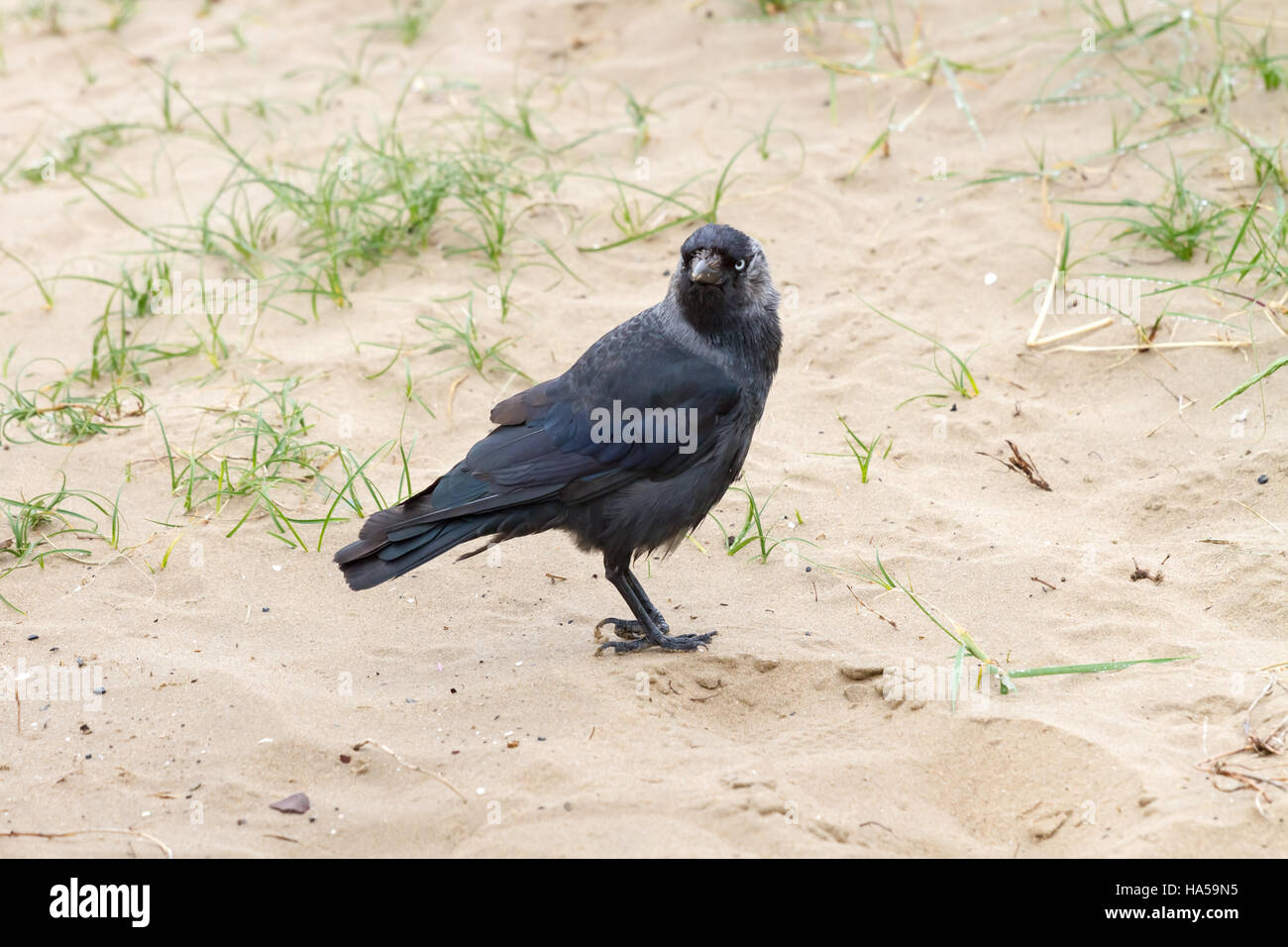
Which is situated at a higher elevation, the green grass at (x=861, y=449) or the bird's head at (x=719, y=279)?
the bird's head at (x=719, y=279)

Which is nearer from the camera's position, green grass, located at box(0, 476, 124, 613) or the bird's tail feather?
the bird's tail feather

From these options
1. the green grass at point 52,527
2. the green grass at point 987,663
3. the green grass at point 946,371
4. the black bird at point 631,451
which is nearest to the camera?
the green grass at point 987,663

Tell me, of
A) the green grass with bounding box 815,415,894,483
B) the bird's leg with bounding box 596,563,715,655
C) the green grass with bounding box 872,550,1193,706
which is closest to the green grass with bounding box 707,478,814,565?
the green grass with bounding box 815,415,894,483

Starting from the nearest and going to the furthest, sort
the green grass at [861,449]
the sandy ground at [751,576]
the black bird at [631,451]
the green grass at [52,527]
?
the sandy ground at [751,576]
the black bird at [631,451]
the green grass at [52,527]
the green grass at [861,449]

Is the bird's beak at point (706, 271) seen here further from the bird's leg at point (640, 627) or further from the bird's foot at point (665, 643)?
the bird's foot at point (665, 643)

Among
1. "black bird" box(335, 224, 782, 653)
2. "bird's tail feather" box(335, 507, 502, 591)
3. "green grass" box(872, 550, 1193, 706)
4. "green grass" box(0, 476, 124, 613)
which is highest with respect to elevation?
"black bird" box(335, 224, 782, 653)

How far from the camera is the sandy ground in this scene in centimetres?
315

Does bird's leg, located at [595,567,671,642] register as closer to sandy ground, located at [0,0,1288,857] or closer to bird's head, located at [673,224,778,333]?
sandy ground, located at [0,0,1288,857]

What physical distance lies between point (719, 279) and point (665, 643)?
1.21 m

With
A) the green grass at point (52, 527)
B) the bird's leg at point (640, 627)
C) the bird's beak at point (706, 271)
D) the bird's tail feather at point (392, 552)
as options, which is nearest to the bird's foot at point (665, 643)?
the bird's leg at point (640, 627)

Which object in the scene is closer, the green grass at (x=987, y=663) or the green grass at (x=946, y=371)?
the green grass at (x=987, y=663)

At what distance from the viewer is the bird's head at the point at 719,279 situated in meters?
4.16

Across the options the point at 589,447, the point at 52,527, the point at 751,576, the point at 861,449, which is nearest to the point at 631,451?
the point at 589,447

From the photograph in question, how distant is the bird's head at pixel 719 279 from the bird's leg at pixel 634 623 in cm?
90
